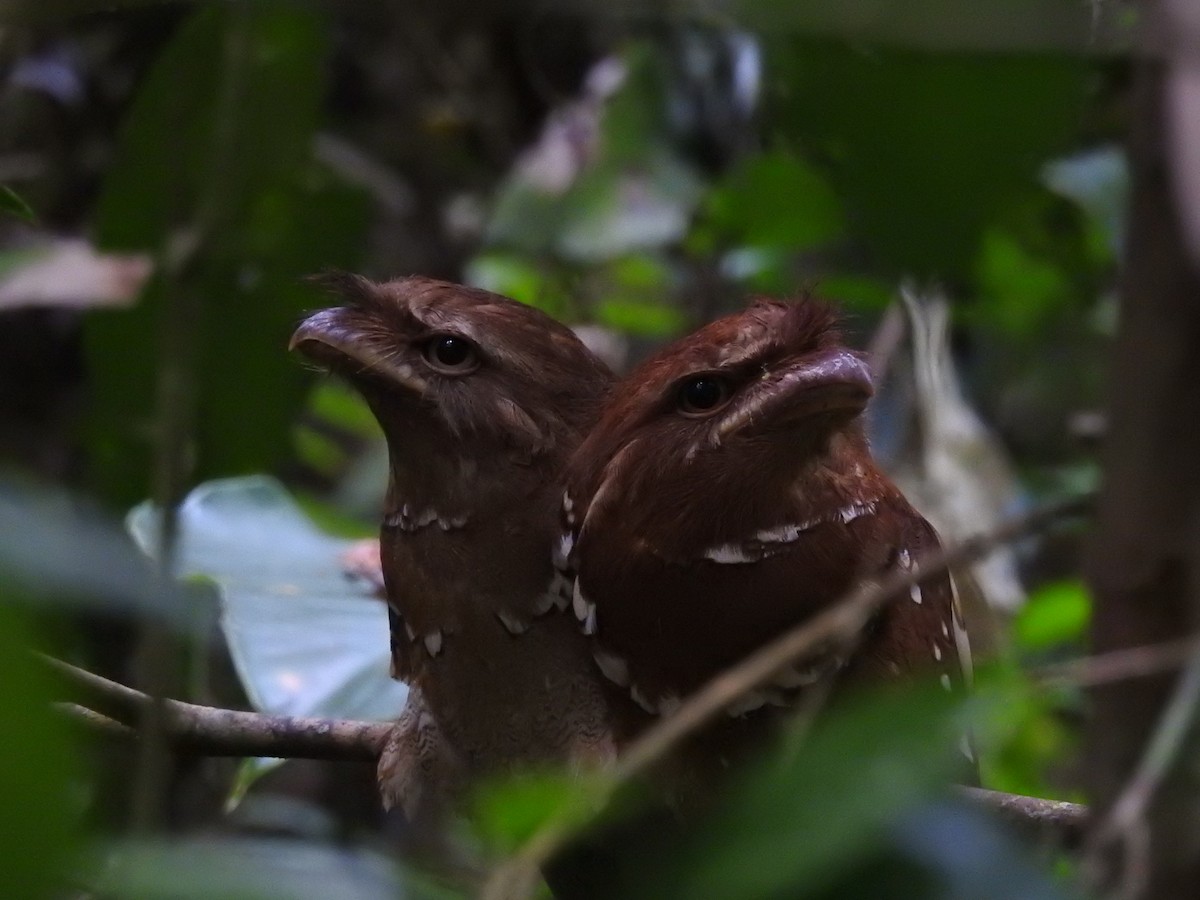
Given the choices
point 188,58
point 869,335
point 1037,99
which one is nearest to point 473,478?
point 188,58

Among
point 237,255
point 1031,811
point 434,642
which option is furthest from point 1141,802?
point 237,255

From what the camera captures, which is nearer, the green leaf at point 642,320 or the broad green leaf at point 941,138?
the broad green leaf at point 941,138

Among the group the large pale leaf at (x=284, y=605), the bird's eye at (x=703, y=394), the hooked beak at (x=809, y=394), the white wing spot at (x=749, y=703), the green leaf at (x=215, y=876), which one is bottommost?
the large pale leaf at (x=284, y=605)

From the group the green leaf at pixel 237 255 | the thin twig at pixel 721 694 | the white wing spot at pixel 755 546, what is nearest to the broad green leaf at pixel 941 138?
the thin twig at pixel 721 694

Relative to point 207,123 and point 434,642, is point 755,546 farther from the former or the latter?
point 207,123

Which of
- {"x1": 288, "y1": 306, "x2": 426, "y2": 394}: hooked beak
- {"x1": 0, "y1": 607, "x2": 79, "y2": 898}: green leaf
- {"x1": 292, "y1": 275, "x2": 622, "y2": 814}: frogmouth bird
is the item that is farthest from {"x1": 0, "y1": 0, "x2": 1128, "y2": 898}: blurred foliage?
{"x1": 292, "y1": 275, "x2": 622, "y2": 814}: frogmouth bird

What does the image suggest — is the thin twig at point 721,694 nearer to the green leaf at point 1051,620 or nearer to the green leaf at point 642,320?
the green leaf at point 1051,620
